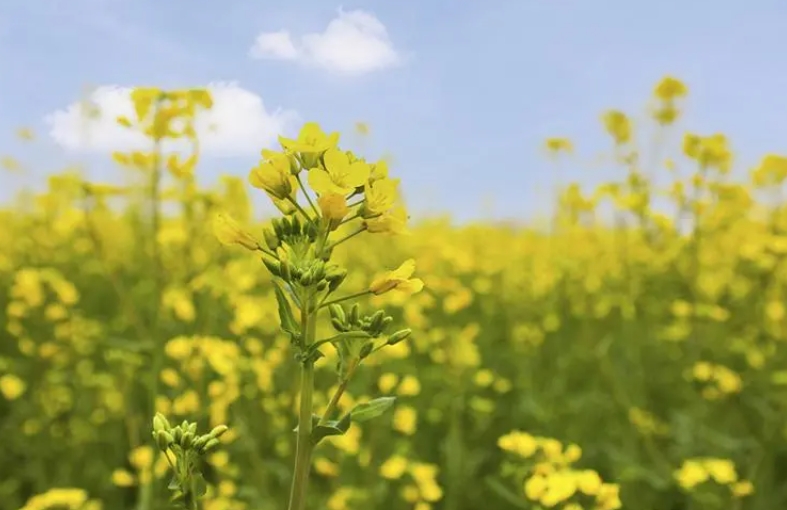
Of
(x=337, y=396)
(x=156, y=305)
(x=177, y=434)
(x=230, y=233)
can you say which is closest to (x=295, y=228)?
(x=230, y=233)

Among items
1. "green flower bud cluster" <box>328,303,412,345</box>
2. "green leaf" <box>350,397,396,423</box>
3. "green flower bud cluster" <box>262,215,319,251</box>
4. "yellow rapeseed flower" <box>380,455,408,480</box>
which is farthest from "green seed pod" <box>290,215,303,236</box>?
"yellow rapeseed flower" <box>380,455,408,480</box>

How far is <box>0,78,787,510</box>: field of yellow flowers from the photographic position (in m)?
2.67

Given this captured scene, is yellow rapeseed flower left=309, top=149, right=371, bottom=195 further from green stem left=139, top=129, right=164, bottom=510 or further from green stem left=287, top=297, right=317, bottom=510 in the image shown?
green stem left=139, top=129, right=164, bottom=510

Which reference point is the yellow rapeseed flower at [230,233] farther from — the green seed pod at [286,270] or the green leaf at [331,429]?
the green leaf at [331,429]

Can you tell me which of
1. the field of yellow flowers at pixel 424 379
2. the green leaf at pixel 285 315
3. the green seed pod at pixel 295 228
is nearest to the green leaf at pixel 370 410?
the green leaf at pixel 285 315

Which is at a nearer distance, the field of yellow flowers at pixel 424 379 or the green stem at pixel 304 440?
the green stem at pixel 304 440

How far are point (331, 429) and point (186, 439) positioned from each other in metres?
0.23

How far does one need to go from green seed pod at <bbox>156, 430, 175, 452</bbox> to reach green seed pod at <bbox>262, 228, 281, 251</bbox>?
0.28m

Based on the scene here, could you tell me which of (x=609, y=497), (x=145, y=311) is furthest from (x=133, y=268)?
(x=609, y=497)

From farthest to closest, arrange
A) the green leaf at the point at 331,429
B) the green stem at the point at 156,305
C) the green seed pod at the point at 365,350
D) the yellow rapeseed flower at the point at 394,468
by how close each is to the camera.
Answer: the yellow rapeseed flower at the point at 394,468 < the green stem at the point at 156,305 < the green seed pod at the point at 365,350 < the green leaf at the point at 331,429

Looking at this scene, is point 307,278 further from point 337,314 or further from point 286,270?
point 337,314

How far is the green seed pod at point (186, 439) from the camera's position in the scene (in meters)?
1.09

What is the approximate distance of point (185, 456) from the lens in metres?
1.09

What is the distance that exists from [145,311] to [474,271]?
2.24 m
